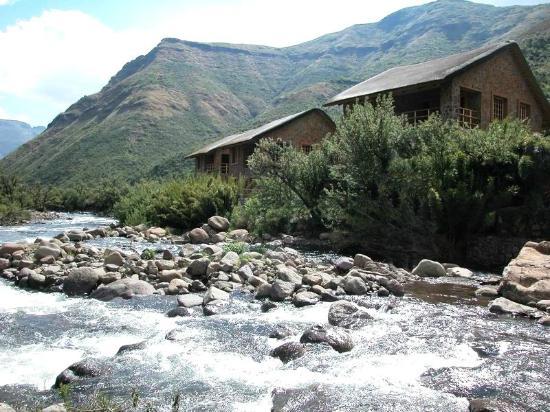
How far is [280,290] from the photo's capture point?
32.3 ft

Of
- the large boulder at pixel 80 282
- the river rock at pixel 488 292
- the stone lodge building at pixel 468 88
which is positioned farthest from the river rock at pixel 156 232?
the river rock at pixel 488 292

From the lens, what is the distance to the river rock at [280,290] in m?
9.76

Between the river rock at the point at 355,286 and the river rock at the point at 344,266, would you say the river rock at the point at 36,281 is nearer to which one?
the river rock at the point at 355,286

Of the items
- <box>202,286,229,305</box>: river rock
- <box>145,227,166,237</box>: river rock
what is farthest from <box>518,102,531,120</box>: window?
<box>202,286,229,305</box>: river rock

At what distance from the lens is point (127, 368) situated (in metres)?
6.07

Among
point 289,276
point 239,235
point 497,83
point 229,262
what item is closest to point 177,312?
point 289,276

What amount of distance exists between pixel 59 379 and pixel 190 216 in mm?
19676

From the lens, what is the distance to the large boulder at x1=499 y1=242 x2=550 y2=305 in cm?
928

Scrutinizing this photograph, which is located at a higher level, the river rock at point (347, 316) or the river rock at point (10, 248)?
the river rock at point (10, 248)

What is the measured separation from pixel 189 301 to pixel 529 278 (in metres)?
6.96

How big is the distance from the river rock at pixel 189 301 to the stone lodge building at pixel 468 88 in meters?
15.2

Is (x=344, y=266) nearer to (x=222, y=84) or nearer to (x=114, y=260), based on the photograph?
(x=114, y=260)

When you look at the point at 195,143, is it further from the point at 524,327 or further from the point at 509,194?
the point at 524,327

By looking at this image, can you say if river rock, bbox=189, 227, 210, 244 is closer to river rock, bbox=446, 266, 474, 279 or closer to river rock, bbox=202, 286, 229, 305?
river rock, bbox=202, 286, 229, 305
